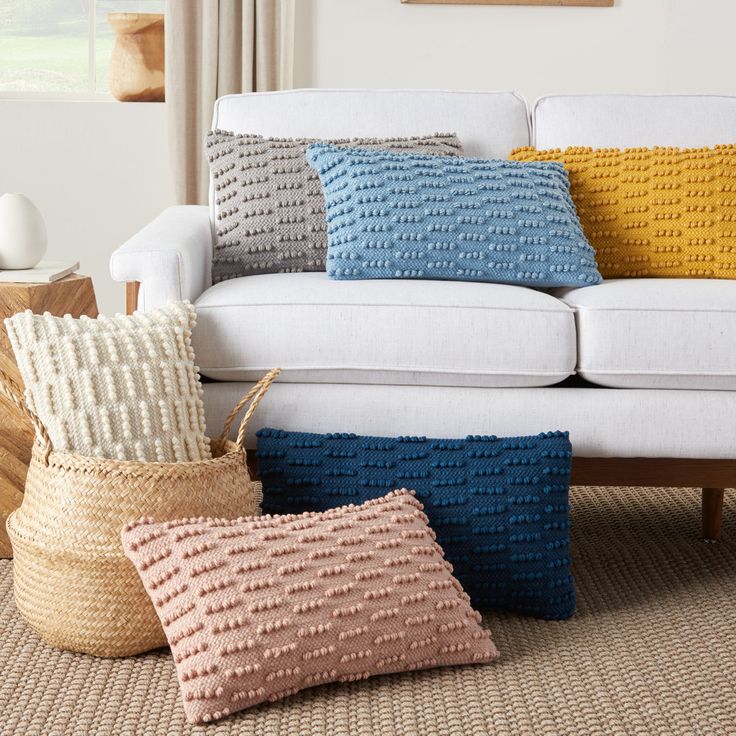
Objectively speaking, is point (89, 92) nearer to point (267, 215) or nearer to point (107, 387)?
point (267, 215)

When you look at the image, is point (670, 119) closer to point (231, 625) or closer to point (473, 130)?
point (473, 130)

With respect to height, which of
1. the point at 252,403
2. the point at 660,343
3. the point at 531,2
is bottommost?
the point at 252,403

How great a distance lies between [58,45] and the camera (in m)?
3.72

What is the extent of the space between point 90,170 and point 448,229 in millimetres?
2060

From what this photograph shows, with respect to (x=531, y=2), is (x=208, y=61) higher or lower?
lower

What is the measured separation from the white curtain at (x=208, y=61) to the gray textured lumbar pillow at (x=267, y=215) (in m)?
1.41

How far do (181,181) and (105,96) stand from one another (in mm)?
499

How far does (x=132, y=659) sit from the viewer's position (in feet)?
5.24

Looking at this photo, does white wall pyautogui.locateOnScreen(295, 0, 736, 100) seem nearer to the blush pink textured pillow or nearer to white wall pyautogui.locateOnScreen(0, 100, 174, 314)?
white wall pyautogui.locateOnScreen(0, 100, 174, 314)

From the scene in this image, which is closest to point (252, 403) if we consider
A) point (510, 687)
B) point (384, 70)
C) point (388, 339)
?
point (388, 339)

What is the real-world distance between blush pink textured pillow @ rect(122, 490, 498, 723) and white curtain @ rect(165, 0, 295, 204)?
7.36ft

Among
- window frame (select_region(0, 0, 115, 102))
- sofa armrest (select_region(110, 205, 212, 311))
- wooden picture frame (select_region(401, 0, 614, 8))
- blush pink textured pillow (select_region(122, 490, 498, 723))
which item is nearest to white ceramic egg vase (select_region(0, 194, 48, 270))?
sofa armrest (select_region(110, 205, 212, 311))

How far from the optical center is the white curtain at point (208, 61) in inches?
138

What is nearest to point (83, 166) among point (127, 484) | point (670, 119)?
point (670, 119)
